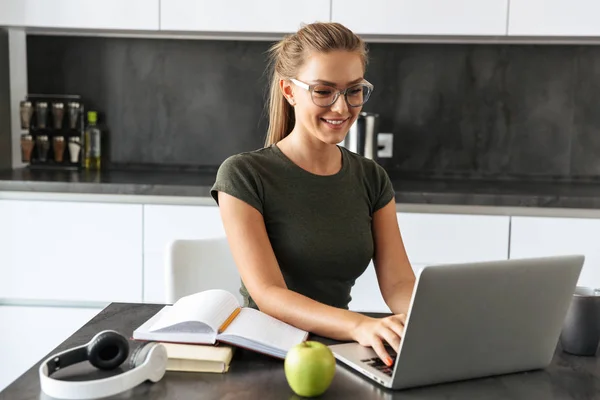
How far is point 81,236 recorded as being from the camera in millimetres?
2951

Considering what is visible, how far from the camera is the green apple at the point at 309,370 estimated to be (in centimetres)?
116

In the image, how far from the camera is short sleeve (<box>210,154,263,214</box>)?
1.76m

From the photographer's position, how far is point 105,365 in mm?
1241

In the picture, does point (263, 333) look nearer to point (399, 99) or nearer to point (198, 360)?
point (198, 360)

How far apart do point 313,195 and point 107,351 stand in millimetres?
735

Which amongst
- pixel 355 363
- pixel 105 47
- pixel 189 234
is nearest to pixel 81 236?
pixel 189 234

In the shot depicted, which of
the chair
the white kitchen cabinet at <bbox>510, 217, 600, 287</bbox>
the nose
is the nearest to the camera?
the nose

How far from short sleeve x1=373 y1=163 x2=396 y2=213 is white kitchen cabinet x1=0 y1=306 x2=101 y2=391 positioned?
1.42 meters

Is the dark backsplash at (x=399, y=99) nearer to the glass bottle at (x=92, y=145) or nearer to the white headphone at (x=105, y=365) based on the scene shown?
the glass bottle at (x=92, y=145)

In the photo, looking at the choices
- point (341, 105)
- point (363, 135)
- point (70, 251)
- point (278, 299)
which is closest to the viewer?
point (278, 299)

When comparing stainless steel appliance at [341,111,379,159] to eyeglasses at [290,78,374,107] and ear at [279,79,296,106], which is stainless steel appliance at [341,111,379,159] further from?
eyeglasses at [290,78,374,107]

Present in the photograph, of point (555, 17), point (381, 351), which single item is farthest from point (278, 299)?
point (555, 17)

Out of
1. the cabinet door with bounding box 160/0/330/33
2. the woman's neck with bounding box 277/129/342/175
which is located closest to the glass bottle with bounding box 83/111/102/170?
the cabinet door with bounding box 160/0/330/33

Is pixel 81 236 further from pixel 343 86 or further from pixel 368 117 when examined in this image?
pixel 343 86
